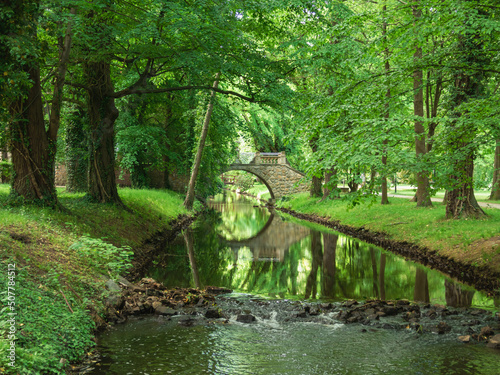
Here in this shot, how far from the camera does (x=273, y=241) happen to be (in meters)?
18.6

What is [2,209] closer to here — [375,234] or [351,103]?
[351,103]

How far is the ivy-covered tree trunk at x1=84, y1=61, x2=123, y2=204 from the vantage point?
13547 mm

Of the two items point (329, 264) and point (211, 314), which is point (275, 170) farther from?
point (211, 314)

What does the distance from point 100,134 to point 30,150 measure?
3919 millimetres

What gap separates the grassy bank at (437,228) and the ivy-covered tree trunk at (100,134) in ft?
25.0

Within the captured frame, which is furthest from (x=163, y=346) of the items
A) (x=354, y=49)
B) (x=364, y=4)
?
(x=364, y=4)

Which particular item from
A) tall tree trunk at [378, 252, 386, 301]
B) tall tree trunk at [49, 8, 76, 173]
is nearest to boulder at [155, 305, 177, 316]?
tall tree trunk at [378, 252, 386, 301]

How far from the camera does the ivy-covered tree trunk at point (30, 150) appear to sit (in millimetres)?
9805

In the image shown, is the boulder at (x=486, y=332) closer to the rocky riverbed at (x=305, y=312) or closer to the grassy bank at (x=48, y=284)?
the rocky riverbed at (x=305, y=312)

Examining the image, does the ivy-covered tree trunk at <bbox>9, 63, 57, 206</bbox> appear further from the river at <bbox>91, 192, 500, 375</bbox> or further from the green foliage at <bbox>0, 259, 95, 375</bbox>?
the green foliage at <bbox>0, 259, 95, 375</bbox>

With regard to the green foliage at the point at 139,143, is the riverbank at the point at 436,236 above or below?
below

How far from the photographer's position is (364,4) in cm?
2148

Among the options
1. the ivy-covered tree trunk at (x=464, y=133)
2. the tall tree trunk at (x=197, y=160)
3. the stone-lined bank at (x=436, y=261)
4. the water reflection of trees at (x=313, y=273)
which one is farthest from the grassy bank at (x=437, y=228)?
the tall tree trunk at (x=197, y=160)

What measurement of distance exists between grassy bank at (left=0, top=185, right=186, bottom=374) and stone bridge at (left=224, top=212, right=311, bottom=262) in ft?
20.1
